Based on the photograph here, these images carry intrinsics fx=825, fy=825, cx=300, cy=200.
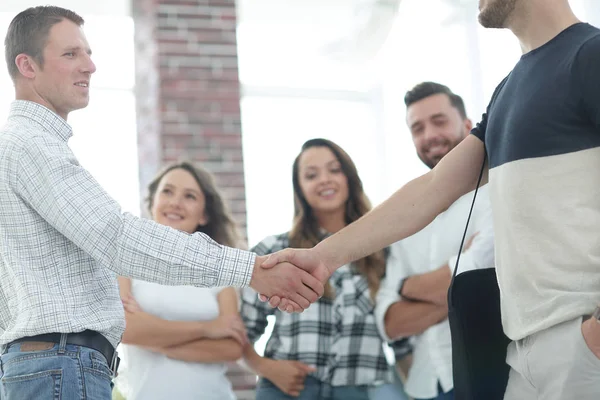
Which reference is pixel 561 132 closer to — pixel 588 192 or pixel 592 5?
→ pixel 588 192

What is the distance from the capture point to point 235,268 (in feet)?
7.51

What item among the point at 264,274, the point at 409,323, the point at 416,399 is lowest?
A: the point at 416,399

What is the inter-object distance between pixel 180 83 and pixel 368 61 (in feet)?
12.5

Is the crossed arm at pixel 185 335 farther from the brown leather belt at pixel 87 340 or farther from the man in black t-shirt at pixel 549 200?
the man in black t-shirt at pixel 549 200

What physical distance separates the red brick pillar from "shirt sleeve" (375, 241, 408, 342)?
1428mm

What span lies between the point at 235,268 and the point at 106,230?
367 millimetres

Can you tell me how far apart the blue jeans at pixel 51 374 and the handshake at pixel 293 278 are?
0.60 meters

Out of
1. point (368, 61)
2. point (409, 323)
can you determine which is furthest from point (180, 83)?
point (368, 61)

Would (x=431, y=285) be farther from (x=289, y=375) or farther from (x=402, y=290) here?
(x=289, y=375)

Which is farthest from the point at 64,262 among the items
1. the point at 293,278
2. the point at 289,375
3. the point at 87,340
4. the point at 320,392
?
the point at 320,392

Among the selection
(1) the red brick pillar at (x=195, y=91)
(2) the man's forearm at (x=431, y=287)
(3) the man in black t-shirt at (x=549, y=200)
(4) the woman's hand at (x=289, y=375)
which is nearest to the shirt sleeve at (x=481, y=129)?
(3) the man in black t-shirt at (x=549, y=200)

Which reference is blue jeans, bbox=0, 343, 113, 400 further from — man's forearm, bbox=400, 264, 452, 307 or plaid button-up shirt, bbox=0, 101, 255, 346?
man's forearm, bbox=400, 264, 452, 307

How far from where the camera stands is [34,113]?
230cm

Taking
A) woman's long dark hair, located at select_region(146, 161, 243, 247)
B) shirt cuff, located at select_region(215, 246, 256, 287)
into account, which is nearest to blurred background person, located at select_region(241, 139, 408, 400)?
woman's long dark hair, located at select_region(146, 161, 243, 247)
